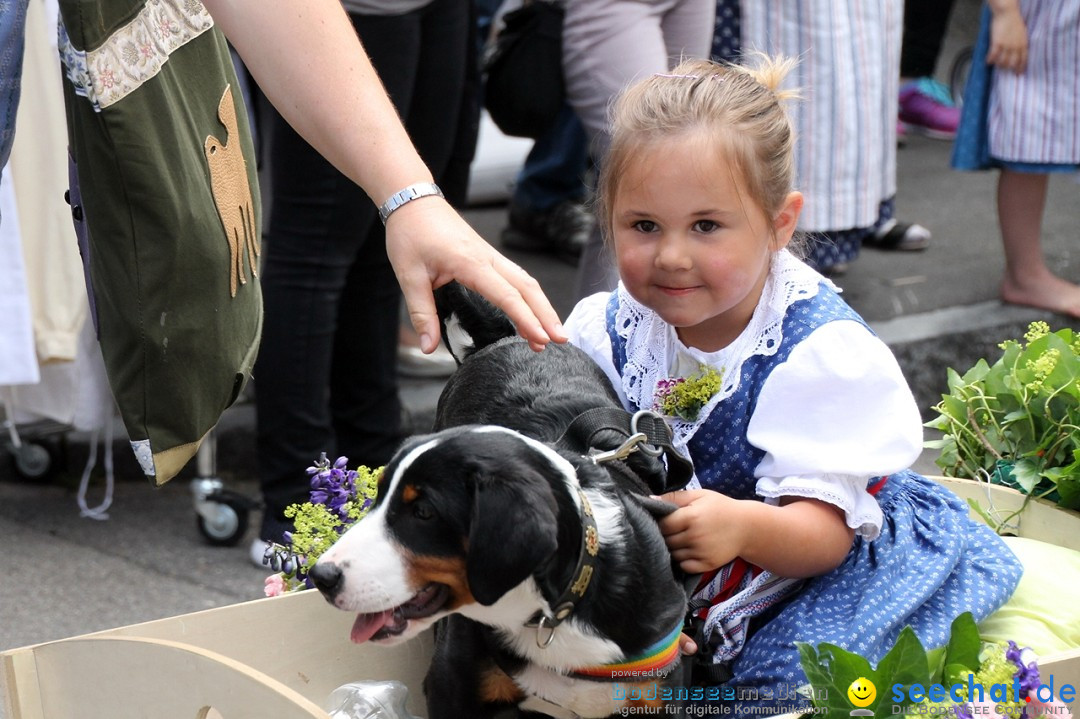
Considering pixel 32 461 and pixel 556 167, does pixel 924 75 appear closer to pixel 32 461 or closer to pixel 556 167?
pixel 556 167

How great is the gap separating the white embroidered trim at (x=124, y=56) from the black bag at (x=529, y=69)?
2049mm

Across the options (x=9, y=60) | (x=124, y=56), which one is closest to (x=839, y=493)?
(x=124, y=56)

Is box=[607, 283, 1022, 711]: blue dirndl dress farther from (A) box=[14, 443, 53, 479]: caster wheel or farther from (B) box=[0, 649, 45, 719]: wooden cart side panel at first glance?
(A) box=[14, 443, 53, 479]: caster wheel

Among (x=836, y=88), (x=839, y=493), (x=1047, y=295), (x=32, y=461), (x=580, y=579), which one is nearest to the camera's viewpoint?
(x=580, y=579)

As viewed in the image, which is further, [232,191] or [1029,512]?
[1029,512]

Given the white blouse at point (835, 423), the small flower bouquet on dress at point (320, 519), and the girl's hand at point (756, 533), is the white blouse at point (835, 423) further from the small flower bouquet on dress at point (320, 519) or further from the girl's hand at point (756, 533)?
the small flower bouquet on dress at point (320, 519)

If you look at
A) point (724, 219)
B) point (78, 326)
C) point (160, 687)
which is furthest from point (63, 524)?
point (724, 219)

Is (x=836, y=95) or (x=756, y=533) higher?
(x=756, y=533)

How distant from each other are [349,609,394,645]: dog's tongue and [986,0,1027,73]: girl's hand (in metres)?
3.87

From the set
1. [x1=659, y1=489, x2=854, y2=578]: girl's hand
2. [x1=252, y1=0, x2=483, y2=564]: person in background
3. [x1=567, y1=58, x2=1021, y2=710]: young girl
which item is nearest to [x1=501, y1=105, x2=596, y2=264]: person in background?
[x1=252, y1=0, x2=483, y2=564]: person in background

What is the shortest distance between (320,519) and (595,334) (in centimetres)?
65

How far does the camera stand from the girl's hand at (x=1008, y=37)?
15.0 ft

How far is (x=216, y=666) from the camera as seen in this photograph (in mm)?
1686

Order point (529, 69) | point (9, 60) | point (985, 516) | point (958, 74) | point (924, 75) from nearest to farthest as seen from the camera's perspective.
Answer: point (9, 60) → point (985, 516) → point (529, 69) → point (924, 75) → point (958, 74)
